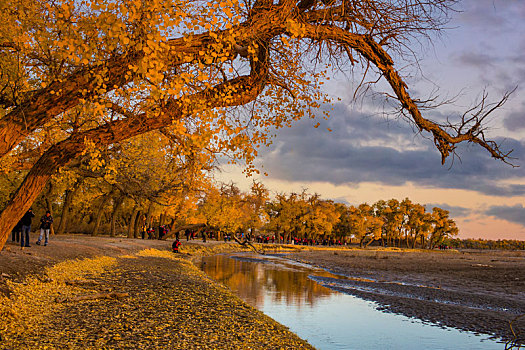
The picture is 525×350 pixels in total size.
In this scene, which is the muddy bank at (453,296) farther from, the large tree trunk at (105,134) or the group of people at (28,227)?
the group of people at (28,227)

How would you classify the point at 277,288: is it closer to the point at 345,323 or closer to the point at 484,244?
the point at 345,323

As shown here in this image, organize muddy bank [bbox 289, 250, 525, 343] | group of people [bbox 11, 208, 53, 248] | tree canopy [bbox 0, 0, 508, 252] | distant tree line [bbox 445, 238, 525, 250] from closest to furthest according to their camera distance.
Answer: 1. tree canopy [bbox 0, 0, 508, 252]
2. muddy bank [bbox 289, 250, 525, 343]
3. group of people [bbox 11, 208, 53, 248]
4. distant tree line [bbox 445, 238, 525, 250]

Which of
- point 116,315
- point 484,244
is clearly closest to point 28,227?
point 116,315

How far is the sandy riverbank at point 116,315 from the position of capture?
719cm

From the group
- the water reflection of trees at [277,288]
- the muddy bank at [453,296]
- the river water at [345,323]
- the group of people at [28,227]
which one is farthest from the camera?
the group of people at [28,227]

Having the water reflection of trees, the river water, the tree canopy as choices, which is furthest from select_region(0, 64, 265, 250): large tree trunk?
the water reflection of trees

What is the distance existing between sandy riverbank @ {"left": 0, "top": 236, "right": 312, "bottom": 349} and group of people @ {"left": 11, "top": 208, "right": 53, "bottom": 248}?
371 cm

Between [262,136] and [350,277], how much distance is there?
22.5m

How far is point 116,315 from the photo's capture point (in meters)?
9.01

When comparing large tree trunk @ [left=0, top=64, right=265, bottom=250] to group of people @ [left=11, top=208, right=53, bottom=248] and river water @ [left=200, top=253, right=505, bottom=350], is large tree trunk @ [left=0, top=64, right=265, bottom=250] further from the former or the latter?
group of people @ [left=11, top=208, right=53, bottom=248]

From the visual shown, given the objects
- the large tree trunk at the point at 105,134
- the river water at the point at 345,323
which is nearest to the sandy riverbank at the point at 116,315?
the large tree trunk at the point at 105,134

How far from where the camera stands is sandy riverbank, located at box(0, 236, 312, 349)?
23.6ft

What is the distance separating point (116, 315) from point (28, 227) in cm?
1268

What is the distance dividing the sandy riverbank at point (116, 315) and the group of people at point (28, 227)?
3709 mm
